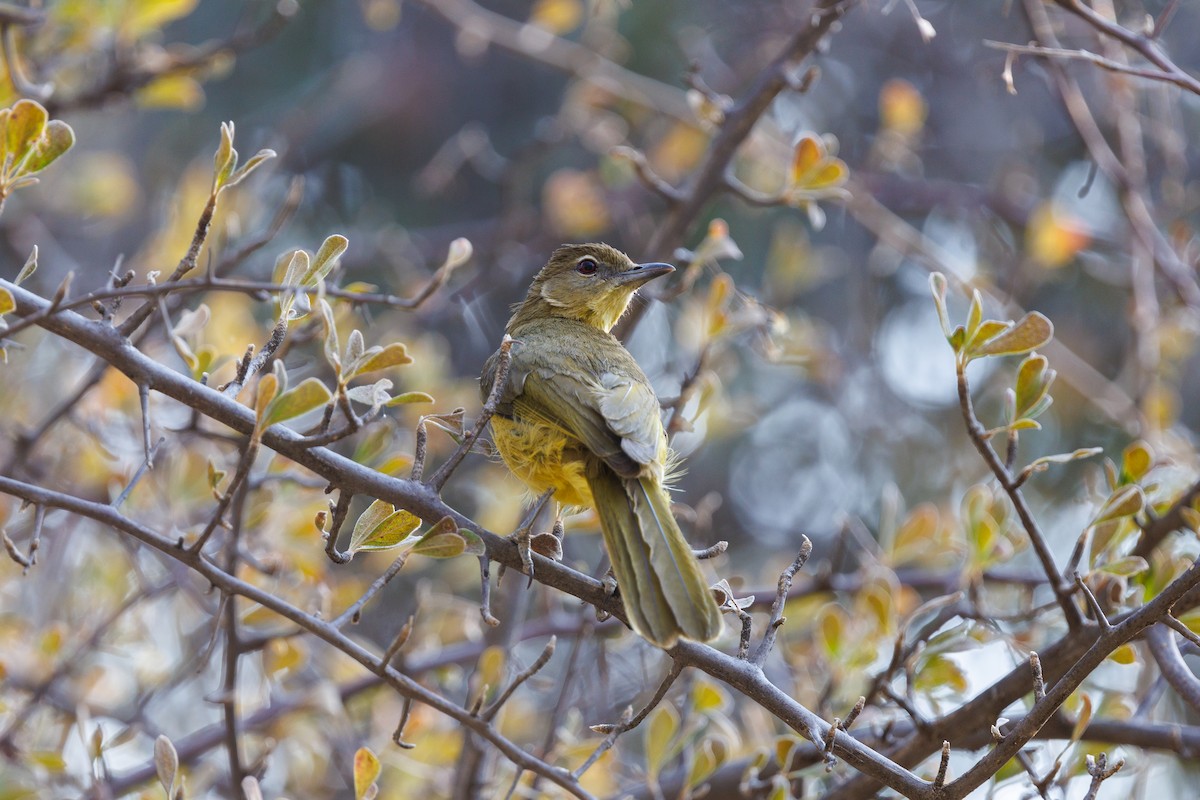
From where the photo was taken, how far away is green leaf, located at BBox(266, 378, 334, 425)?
2.04 m

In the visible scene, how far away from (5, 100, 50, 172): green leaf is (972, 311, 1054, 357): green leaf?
79.2 inches

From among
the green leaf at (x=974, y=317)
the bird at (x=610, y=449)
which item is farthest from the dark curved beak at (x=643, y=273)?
the green leaf at (x=974, y=317)

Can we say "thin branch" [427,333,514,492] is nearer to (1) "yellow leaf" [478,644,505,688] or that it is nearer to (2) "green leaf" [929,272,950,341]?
(2) "green leaf" [929,272,950,341]

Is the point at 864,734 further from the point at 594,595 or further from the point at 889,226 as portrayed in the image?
the point at 889,226

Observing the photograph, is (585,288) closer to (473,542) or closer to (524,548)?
(524,548)

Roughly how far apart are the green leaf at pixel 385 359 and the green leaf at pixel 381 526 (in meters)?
0.24

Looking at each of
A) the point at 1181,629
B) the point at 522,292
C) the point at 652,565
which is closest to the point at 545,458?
the point at 652,565

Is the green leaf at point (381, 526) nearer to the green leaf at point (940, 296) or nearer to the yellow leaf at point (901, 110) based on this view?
the green leaf at point (940, 296)

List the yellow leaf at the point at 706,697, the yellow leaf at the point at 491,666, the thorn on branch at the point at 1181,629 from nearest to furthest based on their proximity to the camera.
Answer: the thorn on branch at the point at 1181,629, the yellow leaf at the point at 706,697, the yellow leaf at the point at 491,666

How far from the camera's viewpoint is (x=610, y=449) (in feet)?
9.21

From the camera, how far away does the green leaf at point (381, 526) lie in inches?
90.0

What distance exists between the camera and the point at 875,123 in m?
8.87

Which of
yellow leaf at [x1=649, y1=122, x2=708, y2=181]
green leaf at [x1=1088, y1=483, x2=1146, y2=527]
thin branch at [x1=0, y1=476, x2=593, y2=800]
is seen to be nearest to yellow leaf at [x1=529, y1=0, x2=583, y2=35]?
yellow leaf at [x1=649, y1=122, x2=708, y2=181]

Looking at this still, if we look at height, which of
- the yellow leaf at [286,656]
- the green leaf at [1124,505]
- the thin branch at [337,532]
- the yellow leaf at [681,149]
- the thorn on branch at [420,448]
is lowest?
the thin branch at [337,532]
